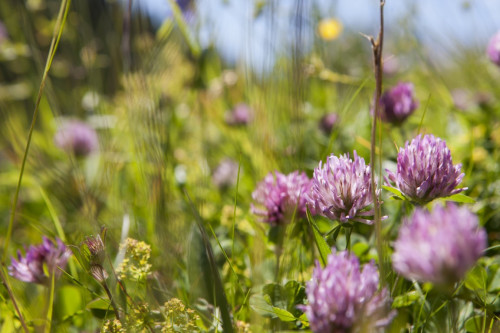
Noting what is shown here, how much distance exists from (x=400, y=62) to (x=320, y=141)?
1158mm

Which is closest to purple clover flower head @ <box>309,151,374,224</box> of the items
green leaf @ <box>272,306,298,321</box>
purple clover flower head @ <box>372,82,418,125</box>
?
green leaf @ <box>272,306,298,321</box>

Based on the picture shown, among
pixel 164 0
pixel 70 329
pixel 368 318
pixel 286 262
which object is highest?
pixel 164 0

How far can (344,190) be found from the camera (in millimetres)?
478

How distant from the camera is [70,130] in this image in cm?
155

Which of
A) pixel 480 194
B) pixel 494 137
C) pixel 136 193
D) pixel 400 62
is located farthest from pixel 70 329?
pixel 400 62

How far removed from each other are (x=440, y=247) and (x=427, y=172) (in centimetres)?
17

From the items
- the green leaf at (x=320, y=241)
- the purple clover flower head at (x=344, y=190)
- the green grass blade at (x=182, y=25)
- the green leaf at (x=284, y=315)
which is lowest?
the green leaf at (x=284, y=315)

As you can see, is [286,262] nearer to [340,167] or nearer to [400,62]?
[340,167]

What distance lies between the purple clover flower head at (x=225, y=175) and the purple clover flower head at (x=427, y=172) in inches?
25.9

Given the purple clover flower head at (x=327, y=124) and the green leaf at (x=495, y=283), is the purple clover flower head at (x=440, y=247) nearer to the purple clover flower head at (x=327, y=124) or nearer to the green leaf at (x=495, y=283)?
the green leaf at (x=495, y=283)

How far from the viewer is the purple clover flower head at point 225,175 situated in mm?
1121

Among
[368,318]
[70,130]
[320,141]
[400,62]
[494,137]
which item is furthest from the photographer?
[400,62]

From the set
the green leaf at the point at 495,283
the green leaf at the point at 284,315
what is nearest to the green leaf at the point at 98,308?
the green leaf at the point at 284,315

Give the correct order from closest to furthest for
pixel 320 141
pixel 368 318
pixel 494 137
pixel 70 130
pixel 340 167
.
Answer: pixel 368 318 → pixel 340 167 → pixel 494 137 → pixel 320 141 → pixel 70 130
